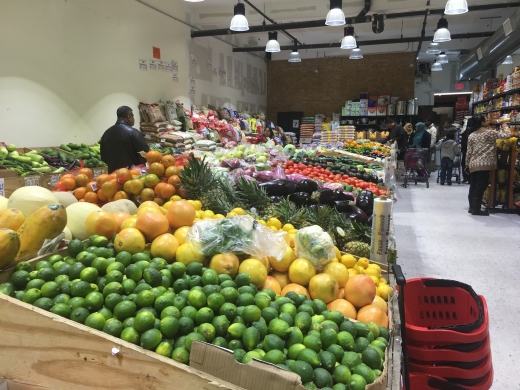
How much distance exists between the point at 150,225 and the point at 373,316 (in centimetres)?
104

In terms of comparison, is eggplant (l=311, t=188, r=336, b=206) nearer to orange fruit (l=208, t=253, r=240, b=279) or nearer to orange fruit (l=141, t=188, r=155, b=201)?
orange fruit (l=141, t=188, r=155, b=201)

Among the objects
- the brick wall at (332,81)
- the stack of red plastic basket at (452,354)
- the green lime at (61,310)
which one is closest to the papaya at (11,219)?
the green lime at (61,310)

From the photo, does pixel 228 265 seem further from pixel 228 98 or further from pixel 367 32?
pixel 367 32

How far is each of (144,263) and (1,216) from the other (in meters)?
0.74

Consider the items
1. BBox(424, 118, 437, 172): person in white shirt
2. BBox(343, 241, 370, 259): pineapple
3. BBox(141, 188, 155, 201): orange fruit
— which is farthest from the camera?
BBox(424, 118, 437, 172): person in white shirt

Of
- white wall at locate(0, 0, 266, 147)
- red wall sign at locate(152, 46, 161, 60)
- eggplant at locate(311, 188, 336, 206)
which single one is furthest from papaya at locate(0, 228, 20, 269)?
red wall sign at locate(152, 46, 161, 60)

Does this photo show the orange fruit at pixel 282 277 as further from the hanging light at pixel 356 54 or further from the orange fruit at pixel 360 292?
the hanging light at pixel 356 54

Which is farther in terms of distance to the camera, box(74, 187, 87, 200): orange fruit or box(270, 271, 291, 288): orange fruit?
box(74, 187, 87, 200): orange fruit

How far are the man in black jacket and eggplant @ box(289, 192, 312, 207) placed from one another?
→ 247cm

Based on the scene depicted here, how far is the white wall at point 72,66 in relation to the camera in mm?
5348

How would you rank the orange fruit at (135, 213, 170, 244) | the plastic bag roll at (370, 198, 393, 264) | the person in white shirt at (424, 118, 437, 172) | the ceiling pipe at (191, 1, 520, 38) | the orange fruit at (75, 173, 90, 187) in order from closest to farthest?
1. the orange fruit at (135, 213, 170, 244)
2. the plastic bag roll at (370, 198, 393, 264)
3. the orange fruit at (75, 173, 90, 187)
4. the ceiling pipe at (191, 1, 520, 38)
5. the person in white shirt at (424, 118, 437, 172)

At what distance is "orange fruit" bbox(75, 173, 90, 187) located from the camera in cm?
280

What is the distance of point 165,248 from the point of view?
1.78 metres

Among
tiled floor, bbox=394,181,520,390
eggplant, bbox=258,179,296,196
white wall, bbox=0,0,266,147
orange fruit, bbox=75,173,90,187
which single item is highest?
white wall, bbox=0,0,266,147
